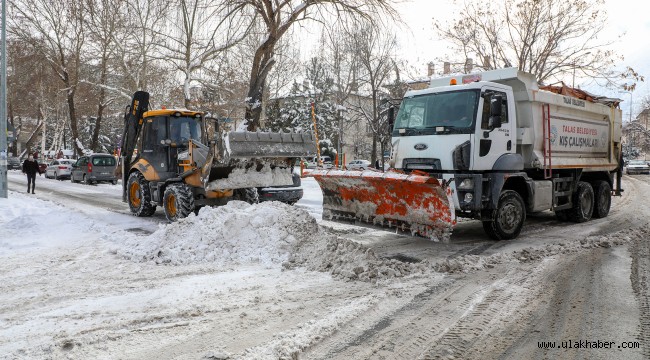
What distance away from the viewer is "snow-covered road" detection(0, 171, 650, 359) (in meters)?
3.97

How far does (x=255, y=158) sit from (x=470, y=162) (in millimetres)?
4485

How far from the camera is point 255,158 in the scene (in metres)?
10.1

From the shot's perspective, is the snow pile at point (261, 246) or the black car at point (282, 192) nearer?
the snow pile at point (261, 246)

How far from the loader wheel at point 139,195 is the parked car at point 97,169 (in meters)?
14.1

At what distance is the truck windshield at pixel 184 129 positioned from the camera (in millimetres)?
11586

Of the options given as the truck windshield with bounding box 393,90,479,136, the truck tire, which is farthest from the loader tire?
the truck tire

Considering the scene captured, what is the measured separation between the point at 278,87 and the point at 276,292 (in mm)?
33641

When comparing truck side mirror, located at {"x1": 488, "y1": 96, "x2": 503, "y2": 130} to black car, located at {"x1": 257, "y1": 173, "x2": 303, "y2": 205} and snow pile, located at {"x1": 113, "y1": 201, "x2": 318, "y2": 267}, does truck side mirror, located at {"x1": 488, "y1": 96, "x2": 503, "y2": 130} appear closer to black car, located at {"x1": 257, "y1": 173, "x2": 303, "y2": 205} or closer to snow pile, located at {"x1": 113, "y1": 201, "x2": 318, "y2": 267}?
snow pile, located at {"x1": 113, "y1": 201, "x2": 318, "y2": 267}

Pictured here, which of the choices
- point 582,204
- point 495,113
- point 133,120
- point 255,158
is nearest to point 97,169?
point 133,120

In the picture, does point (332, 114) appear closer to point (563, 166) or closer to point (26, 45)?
point (26, 45)

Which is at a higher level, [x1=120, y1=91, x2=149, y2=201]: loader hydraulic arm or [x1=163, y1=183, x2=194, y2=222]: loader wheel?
[x1=120, y1=91, x2=149, y2=201]: loader hydraulic arm

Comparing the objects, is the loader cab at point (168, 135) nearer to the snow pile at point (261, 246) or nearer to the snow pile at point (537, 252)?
the snow pile at point (261, 246)

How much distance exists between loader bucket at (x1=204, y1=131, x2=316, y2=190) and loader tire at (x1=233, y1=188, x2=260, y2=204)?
509 mm

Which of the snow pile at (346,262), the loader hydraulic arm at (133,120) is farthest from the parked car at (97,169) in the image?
the snow pile at (346,262)
